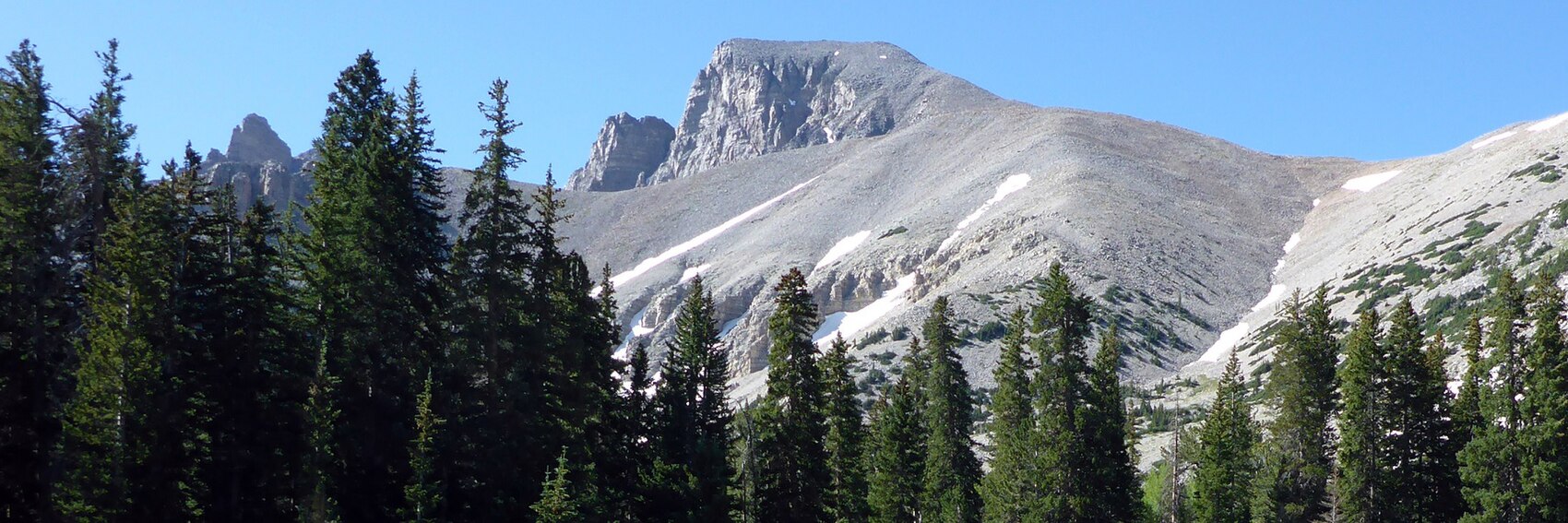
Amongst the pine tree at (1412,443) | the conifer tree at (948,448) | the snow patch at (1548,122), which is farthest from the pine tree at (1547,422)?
the snow patch at (1548,122)

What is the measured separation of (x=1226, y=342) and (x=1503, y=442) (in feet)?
227

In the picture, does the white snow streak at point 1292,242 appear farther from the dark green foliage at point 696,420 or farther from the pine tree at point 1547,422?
the dark green foliage at point 696,420

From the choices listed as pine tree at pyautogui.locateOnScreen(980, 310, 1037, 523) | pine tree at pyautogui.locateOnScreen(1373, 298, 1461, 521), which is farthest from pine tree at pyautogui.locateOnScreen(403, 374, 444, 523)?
pine tree at pyautogui.locateOnScreen(1373, 298, 1461, 521)

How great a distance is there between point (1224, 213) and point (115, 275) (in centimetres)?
15135

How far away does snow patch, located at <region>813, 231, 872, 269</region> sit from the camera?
159875 millimetres

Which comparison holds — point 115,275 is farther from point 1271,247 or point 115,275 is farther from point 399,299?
point 1271,247

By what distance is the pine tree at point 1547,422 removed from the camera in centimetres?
4150

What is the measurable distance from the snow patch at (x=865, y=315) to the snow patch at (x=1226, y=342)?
33.6 m

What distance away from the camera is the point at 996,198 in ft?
543

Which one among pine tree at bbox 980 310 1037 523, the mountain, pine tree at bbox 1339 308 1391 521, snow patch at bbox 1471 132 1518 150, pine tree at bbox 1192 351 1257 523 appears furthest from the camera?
snow patch at bbox 1471 132 1518 150

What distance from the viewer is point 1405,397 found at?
4491 cm

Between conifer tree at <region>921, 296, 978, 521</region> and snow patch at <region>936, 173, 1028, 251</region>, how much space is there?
323 feet

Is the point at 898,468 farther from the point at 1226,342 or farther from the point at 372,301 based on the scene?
the point at 1226,342

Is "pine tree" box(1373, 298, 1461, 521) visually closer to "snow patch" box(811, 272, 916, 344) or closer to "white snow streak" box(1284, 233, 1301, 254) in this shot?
"snow patch" box(811, 272, 916, 344)
